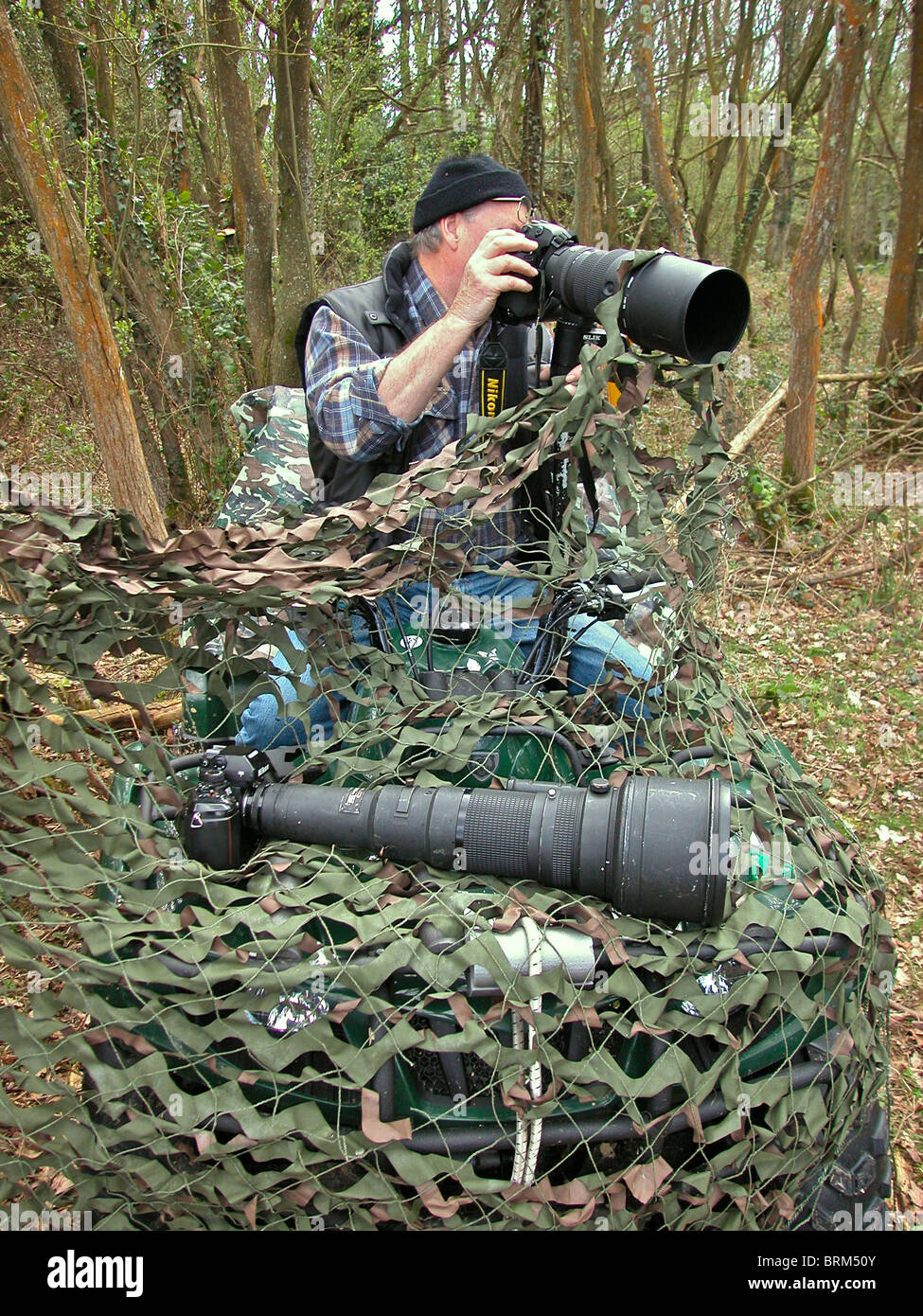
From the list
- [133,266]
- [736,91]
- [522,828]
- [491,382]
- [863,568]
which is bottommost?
[522,828]

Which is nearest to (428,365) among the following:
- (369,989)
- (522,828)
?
(522,828)

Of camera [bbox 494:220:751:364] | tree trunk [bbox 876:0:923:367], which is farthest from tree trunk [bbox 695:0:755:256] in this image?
camera [bbox 494:220:751:364]

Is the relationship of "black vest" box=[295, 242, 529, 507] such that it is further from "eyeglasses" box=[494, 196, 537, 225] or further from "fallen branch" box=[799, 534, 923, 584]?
"fallen branch" box=[799, 534, 923, 584]

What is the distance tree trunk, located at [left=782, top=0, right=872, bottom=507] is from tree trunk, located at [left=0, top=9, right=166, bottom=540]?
3.84 meters

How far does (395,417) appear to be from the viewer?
216 centimetres

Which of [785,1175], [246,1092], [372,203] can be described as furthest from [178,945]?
[372,203]

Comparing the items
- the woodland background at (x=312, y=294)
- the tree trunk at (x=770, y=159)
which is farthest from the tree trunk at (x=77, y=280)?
the tree trunk at (x=770, y=159)

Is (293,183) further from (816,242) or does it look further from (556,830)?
(556,830)

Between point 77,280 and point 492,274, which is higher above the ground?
point 77,280

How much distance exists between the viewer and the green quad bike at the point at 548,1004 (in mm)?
1456

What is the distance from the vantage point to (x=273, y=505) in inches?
103

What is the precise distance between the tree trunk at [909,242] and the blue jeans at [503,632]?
5710mm

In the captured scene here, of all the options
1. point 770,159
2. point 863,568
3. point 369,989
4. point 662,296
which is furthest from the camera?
point 770,159

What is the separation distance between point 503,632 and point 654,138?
5.22m
